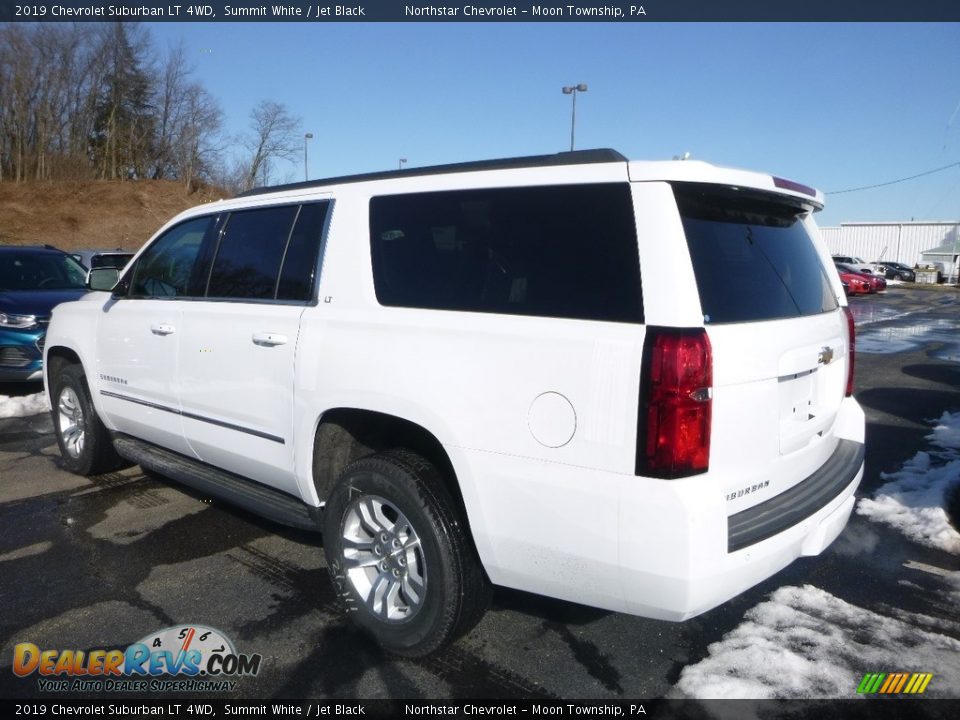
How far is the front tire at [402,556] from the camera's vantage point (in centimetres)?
283

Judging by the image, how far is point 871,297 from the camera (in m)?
31.9

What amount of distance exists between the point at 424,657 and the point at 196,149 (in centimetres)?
5416

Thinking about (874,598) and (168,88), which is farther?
(168,88)

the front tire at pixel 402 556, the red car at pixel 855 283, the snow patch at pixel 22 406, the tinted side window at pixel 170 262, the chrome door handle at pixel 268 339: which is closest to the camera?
the front tire at pixel 402 556

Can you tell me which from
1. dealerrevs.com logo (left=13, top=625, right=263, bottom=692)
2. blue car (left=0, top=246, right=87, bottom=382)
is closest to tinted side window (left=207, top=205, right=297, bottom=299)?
dealerrevs.com logo (left=13, top=625, right=263, bottom=692)

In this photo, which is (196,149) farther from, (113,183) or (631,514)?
(631,514)

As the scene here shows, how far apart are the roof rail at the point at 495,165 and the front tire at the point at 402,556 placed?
4.14ft

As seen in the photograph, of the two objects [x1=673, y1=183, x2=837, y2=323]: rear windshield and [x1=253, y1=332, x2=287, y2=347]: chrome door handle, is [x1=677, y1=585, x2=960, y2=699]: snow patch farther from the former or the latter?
[x1=253, y1=332, x2=287, y2=347]: chrome door handle

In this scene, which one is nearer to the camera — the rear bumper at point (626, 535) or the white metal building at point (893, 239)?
the rear bumper at point (626, 535)

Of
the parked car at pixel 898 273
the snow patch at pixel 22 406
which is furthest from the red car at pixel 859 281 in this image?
the snow patch at pixel 22 406

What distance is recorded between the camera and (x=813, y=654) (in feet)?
10.1

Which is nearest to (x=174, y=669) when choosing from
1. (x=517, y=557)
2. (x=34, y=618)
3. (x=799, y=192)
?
(x=34, y=618)

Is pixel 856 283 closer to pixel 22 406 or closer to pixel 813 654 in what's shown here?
pixel 22 406

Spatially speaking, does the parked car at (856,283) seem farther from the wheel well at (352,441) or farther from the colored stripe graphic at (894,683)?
the wheel well at (352,441)
